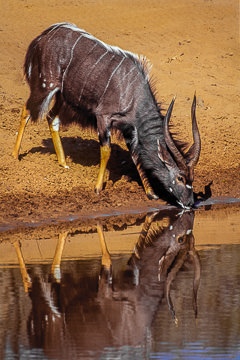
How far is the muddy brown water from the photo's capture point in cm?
475

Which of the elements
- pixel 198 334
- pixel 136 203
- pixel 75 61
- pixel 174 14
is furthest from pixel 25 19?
pixel 198 334

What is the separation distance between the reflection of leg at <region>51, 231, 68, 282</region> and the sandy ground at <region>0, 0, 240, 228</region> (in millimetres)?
1010

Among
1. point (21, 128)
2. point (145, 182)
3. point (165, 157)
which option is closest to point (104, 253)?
point (165, 157)

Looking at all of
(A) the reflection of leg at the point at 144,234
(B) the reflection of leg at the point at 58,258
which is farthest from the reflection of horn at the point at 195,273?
(B) the reflection of leg at the point at 58,258

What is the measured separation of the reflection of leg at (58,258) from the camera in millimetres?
6508

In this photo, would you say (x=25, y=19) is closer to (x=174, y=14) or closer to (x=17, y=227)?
(x=174, y=14)

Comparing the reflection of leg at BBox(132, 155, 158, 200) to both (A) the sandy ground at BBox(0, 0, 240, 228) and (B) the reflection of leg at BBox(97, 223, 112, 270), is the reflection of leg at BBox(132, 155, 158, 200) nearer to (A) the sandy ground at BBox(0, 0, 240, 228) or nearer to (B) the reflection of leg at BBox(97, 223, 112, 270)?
(A) the sandy ground at BBox(0, 0, 240, 228)

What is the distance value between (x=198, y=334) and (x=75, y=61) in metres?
6.44

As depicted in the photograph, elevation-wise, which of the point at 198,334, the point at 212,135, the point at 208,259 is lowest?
the point at 212,135

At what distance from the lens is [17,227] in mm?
8750

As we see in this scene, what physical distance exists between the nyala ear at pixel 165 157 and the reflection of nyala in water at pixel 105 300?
2050 mm

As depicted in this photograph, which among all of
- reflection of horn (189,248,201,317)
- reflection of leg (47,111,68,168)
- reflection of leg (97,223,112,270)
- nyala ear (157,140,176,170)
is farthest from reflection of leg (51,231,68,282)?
reflection of leg (47,111,68,168)

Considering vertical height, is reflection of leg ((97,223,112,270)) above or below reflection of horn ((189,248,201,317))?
below

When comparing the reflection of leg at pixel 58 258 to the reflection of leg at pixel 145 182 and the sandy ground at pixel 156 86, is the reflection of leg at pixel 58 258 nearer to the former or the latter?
the sandy ground at pixel 156 86
